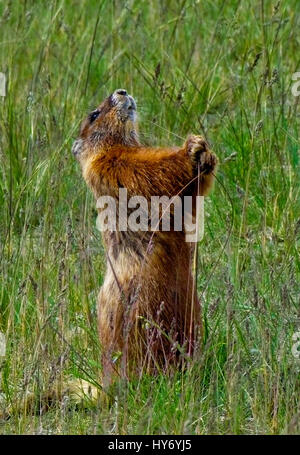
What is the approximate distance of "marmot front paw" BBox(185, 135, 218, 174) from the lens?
4.73m

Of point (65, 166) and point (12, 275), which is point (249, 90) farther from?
point (12, 275)

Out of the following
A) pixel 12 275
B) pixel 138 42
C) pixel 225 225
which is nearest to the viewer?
pixel 12 275

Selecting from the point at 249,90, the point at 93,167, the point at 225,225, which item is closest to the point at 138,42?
the point at 249,90

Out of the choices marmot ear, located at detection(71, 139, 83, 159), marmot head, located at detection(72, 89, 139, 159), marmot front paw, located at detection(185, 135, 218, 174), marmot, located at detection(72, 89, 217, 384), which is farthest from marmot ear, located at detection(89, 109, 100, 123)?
marmot front paw, located at detection(185, 135, 218, 174)

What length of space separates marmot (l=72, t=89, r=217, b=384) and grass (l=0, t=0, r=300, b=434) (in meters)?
0.12

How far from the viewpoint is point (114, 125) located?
16.8ft

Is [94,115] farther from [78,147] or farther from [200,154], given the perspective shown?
[200,154]

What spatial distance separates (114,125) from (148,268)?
2.57ft

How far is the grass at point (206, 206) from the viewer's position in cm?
425

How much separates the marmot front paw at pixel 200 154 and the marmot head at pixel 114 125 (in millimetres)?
462

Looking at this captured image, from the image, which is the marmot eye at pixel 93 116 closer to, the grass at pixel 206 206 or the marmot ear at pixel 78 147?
the marmot ear at pixel 78 147

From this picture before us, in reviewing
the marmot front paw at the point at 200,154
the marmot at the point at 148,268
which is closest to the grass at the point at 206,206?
the marmot at the point at 148,268

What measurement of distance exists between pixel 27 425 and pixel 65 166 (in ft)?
7.25

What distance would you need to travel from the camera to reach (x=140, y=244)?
4.71 metres
